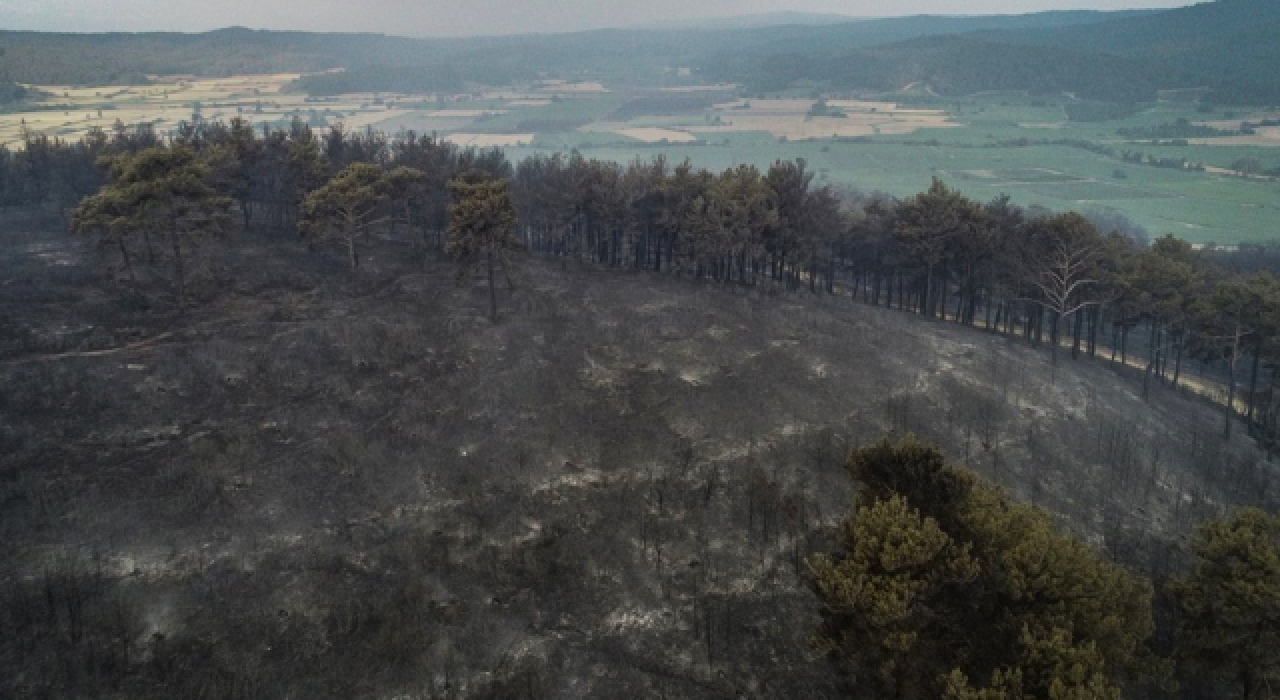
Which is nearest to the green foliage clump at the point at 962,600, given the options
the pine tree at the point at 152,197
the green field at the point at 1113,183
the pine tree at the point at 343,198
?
the pine tree at the point at 152,197

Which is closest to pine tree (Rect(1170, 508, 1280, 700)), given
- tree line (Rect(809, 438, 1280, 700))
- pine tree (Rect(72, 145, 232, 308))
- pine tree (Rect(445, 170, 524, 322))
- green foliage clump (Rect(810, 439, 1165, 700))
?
tree line (Rect(809, 438, 1280, 700))

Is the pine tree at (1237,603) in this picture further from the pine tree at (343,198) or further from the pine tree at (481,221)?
the pine tree at (343,198)

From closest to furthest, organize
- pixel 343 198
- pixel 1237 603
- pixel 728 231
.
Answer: pixel 1237 603 < pixel 343 198 < pixel 728 231

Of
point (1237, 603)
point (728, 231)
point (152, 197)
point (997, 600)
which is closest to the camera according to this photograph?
point (997, 600)

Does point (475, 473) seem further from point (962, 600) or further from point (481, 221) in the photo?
point (962, 600)

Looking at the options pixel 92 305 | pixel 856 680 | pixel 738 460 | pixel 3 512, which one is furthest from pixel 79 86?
pixel 856 680

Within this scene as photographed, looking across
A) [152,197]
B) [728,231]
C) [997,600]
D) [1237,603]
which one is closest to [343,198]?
[152,197]

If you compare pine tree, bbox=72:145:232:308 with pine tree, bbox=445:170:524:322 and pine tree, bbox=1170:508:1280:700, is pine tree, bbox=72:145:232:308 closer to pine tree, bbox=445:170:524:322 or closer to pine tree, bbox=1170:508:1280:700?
pine tree, bbox=445:170:524:322

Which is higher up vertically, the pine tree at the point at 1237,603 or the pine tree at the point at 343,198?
the pine tree at the point at 343,198
